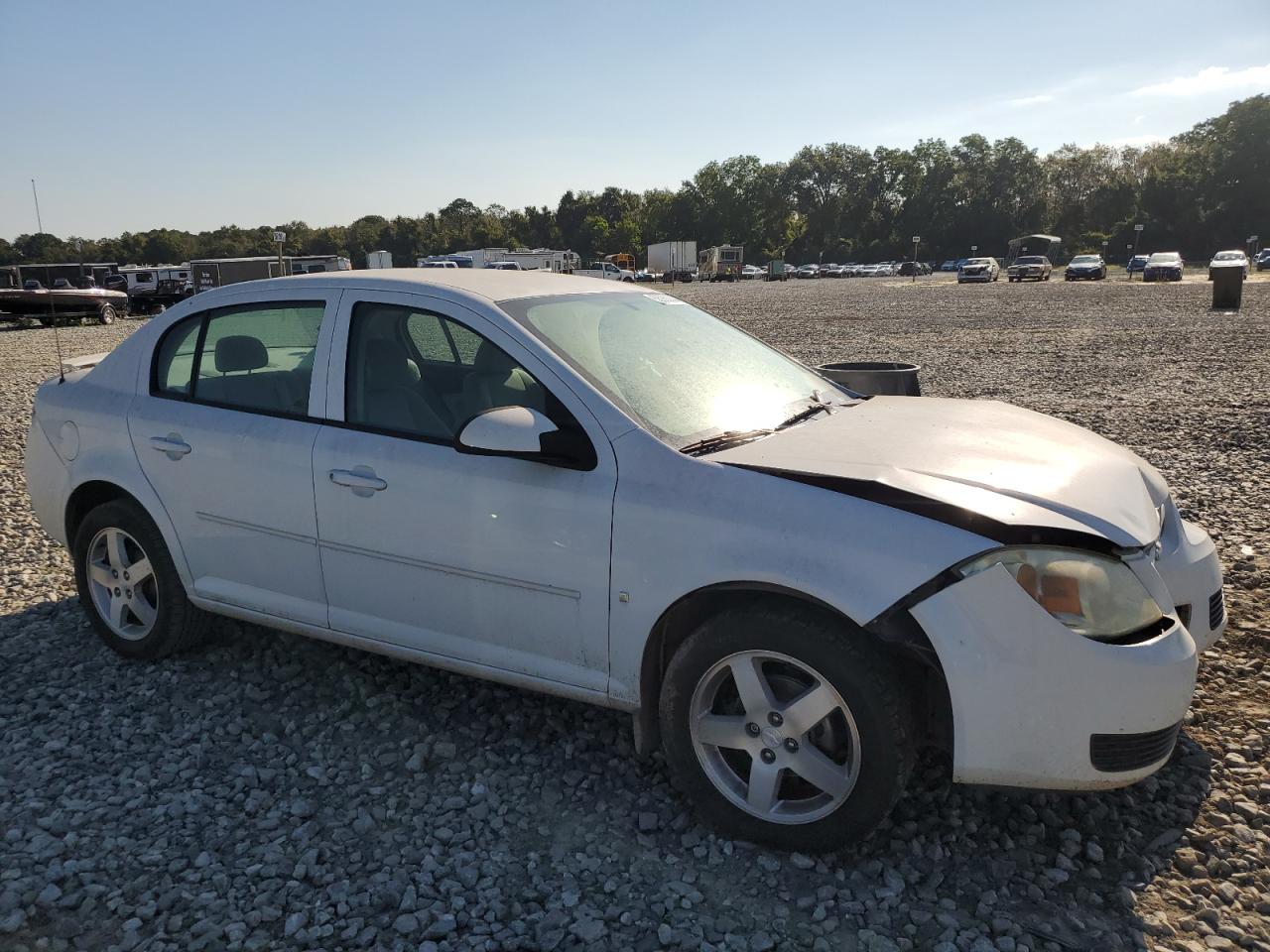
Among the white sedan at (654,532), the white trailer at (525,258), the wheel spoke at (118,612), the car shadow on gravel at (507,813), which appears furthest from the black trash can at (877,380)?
the white trailer at (525,258)

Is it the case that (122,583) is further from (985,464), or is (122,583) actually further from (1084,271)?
(1084,271)

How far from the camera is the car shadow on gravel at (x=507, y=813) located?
8.75 feet

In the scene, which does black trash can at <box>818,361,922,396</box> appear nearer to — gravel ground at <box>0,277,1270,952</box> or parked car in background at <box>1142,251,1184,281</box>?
gravel ground at <box>0,277,1270,952</box>

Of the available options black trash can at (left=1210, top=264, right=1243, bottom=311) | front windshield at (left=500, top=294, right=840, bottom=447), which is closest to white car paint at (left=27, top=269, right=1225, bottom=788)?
front windshield at (left=500, top=294, right=840, bottom=447)

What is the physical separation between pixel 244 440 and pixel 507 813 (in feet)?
5.83

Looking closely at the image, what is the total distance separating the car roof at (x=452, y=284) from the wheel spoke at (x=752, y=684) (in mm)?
1593

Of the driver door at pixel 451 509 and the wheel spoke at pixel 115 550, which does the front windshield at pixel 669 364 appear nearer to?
the driver door at pixel 451 509

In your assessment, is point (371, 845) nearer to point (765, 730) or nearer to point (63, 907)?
point (63, 907)

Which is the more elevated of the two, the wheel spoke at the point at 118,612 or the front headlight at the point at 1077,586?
the front headlight at the point at 1077,586

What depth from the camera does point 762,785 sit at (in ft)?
9.28

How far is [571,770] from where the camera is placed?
11.0 feet

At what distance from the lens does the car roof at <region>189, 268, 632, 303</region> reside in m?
3.53

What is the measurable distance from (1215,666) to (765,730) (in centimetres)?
242

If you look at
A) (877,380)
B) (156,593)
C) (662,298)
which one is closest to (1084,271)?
(877,380)
